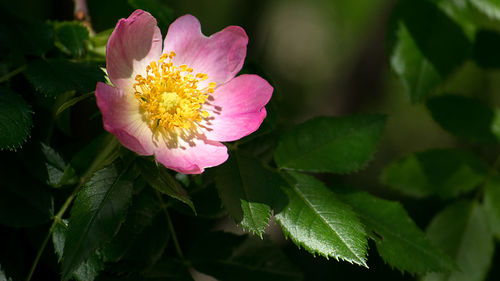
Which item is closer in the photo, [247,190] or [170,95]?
[247,190]

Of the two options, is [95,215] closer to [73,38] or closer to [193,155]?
[193,155]

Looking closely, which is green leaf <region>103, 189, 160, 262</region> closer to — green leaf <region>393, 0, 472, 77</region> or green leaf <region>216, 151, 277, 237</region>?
green leaf <region>216, 151, 277, 237</region>

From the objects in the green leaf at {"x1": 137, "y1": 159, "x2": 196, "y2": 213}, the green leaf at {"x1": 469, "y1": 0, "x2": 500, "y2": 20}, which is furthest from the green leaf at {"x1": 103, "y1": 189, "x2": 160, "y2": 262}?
the green leaf at {"x1": 469, "y1": 0, "x2": 500, "y2": 20}

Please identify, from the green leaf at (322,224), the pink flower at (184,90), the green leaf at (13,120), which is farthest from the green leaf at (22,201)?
the green leaf at (322,224)

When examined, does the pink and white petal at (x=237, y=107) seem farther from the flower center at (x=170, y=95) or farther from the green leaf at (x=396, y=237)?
the green leaf at (x=396, y=237)

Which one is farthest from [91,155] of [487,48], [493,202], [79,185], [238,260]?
[487,48]

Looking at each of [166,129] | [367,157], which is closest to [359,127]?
[367,157]
